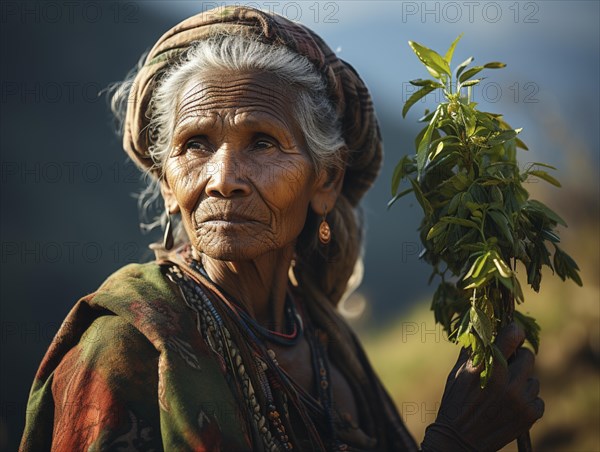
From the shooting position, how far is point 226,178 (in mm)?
2383

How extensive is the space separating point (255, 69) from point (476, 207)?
0.90 metres

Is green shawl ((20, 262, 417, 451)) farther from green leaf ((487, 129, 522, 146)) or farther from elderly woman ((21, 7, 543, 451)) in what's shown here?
green leaf ((487, 129, 522, 146))

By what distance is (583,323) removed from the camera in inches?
218

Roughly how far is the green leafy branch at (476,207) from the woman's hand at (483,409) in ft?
0.28

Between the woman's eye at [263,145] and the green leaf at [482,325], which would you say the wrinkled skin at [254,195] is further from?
the green leaf at [482,325]

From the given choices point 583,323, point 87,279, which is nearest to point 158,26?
point 87,279

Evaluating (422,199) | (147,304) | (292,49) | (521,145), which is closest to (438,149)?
(422,199)

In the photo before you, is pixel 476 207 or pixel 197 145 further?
pixel 197 145

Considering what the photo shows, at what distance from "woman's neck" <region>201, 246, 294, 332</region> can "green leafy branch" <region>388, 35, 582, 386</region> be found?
601 mm

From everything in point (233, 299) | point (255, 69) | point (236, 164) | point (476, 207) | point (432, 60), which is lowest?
point (233, 299)

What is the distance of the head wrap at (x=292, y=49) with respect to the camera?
2.60 metres

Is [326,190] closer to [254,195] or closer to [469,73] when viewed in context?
[254,195]

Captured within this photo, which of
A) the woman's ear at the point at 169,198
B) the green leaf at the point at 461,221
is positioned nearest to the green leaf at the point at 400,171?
the green leaf at the point at 461,221

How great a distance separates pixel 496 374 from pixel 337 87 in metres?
1.20
